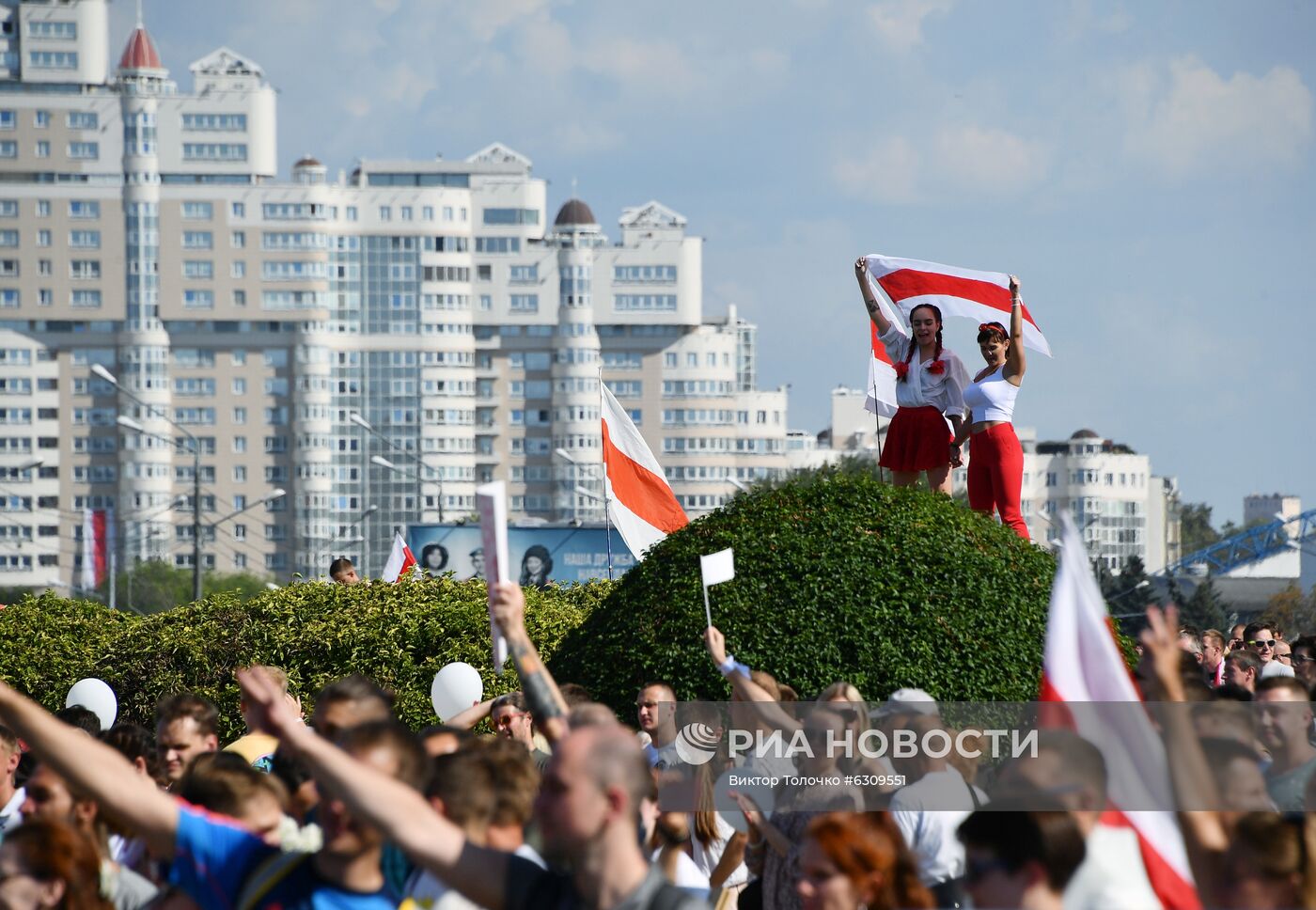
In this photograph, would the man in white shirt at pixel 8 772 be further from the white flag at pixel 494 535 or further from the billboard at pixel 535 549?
the billboard at pixel 535 549

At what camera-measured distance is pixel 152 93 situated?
117375 mm

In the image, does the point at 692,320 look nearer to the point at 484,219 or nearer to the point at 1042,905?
the point at 484,219

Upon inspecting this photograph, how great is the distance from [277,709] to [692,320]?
126586 mm

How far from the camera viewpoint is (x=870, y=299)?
12.7 meters

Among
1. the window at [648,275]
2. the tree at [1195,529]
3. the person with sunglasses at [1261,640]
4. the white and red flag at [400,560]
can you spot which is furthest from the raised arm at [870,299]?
the tree at [1195,529]

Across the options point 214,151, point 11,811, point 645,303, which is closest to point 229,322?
point 214,151

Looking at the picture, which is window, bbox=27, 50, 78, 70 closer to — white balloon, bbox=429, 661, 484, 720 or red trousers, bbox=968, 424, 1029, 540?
red trousers, bbox=968, 424, 1029, 540

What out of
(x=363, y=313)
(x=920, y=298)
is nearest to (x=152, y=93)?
(x=363, y=313)

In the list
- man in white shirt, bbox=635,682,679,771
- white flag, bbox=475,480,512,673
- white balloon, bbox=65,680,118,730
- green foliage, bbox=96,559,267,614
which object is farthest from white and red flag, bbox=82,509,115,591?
white flag, bbox=475,480,512,673

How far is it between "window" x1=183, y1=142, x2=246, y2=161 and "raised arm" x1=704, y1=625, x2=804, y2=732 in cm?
11687

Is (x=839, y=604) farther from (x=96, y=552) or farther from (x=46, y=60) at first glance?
(x=46, y=60)

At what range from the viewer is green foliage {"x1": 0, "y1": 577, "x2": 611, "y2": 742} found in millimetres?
13805

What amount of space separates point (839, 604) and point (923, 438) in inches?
118

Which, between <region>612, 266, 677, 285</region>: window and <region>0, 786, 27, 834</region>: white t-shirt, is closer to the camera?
<region>0, 786, 27, 834</region>: white t-shirt
